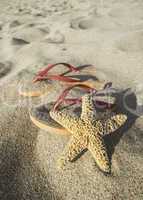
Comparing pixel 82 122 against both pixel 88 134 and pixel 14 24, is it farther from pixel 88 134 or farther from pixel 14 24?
pixel 14 24

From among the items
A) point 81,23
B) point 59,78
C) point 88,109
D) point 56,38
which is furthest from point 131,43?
point 88,109

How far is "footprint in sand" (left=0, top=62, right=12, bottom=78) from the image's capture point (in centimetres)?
251

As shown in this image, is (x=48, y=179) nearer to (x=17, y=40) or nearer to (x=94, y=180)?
(x=94, y=180)

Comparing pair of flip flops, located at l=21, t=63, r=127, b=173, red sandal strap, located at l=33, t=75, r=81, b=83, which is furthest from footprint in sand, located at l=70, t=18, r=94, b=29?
pair of flip flops, located at l=21, t=63, r=127, b=173

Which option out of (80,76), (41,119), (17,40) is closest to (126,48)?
(80,76)

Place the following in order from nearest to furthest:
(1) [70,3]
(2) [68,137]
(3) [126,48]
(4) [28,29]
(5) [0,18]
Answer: (2) [68,137] < (3) [126,48] < (4) [28,29] < (5) [0,18] < (1) [70,3]

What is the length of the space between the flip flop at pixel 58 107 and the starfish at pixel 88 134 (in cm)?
7

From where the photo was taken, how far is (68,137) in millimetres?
1660

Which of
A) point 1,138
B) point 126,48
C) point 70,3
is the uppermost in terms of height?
point 1,138

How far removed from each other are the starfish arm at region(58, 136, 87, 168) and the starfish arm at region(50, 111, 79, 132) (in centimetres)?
7

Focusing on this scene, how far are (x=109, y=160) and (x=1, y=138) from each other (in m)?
0.58

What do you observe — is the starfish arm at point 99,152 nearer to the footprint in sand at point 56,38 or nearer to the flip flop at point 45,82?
the flip flop at point 45,82

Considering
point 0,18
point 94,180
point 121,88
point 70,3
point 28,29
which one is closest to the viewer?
point 94,180

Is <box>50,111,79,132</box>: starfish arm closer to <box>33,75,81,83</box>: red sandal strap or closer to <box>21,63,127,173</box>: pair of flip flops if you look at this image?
<box>21,63,127,173</box>: pair of flip flops
